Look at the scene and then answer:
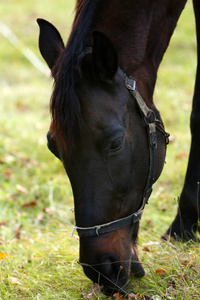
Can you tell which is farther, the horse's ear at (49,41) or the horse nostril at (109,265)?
the horse's ear at (49,41)

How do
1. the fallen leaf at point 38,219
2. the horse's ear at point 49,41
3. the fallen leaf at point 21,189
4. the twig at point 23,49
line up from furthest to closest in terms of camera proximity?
the twig at point 23,49, the fallen leaf at point 21,189, the fallen leaf at point 38,219, the horse's ear at point 49,41

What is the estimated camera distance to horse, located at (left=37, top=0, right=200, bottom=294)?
6.31ft

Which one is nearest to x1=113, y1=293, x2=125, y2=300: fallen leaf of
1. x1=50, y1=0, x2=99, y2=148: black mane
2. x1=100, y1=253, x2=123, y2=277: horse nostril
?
x1=100, y1=253, x2=123, y2=277: horse nostril

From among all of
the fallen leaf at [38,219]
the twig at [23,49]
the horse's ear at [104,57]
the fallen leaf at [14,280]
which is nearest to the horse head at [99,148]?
the horse's ear at [104,57]

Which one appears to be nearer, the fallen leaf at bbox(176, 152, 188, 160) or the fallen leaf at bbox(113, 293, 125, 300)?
→ the fallen leaf at bbox(113, 293, 125, 300)

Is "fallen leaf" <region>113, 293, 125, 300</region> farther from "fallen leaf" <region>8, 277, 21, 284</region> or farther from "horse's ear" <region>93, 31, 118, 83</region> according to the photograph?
"horse's ear" <region>93, 31, 118, 83</region>

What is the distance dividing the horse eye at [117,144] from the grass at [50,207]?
62 cm

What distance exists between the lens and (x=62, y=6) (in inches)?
525

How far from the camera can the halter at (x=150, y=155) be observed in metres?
1.96

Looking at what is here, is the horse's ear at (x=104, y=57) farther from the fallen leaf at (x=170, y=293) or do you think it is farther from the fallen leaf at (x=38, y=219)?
the fallen leaf at (x=38, y=219)

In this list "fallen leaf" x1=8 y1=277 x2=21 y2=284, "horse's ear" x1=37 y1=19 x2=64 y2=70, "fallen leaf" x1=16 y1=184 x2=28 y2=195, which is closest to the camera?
"horse's ear" x1=37 y1=19 x2=64 y2=70

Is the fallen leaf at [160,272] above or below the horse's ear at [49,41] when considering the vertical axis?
below

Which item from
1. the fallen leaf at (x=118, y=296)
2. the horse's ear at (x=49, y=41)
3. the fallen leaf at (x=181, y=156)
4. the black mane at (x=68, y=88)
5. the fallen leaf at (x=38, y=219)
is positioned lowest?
the fallen leaf at (x=38, y=219)

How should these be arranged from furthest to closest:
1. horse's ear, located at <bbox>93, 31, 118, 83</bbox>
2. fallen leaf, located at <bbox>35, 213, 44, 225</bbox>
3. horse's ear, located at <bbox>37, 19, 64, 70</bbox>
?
1. fallen leaf, located at <bbox>35, 213, 44, 225</bbox>
2. horse's ear, located at <bbox>37, 19, 64, 70</bbox>
3. horse's ear, located at <bbox>93, 31, 118, 83</bbox>
